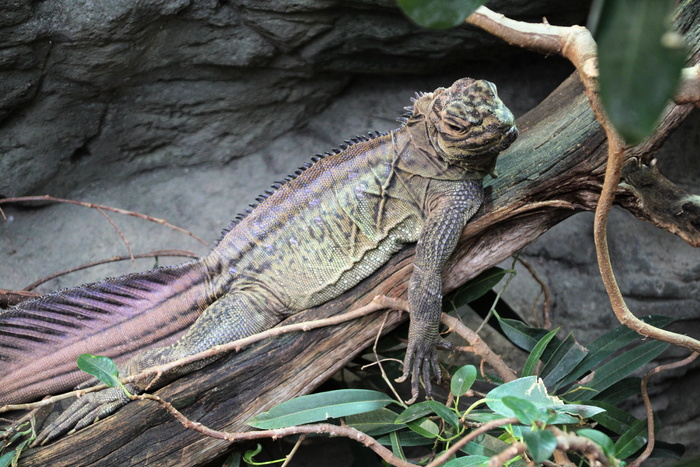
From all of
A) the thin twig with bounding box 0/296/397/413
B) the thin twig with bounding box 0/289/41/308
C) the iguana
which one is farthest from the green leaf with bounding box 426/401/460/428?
the thin twig with bounding box 0/289/41/308

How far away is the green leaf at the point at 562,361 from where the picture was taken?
2.68 metres

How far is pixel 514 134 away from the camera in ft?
8.12

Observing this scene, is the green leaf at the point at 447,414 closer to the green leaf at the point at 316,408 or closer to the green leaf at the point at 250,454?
the green leaf at the point at 316,408

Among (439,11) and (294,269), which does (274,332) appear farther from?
(439,11)

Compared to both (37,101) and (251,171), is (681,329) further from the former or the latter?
(37,101)

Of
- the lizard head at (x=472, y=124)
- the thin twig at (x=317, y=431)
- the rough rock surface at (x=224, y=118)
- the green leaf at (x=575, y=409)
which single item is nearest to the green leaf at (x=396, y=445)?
the thin twig at (x=317, y=431)

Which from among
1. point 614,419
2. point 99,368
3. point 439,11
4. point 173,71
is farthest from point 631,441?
point 173,71

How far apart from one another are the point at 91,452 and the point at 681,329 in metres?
3.54

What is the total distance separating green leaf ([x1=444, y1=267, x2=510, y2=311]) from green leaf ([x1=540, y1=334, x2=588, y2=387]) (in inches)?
16.6

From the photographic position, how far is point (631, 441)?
2.48m

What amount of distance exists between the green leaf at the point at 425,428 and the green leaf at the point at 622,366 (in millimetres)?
799

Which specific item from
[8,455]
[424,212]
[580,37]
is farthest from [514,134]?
[8,455]

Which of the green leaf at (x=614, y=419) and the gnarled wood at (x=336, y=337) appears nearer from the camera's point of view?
the gnarled wood at (x=336, y=337)

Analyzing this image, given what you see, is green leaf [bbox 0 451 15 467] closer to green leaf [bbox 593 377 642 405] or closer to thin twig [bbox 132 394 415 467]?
thin twig [bbox 132 394 415 467]
